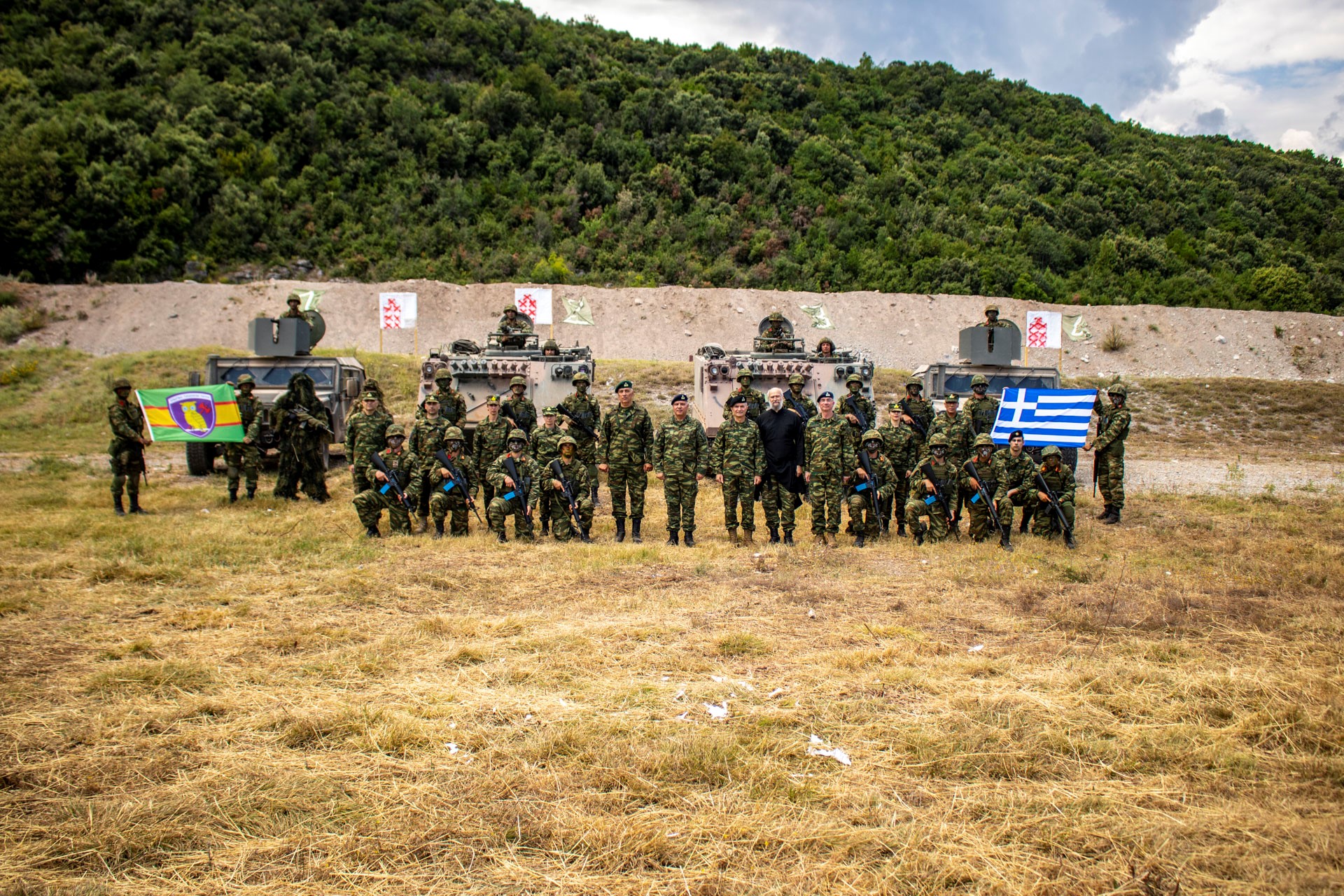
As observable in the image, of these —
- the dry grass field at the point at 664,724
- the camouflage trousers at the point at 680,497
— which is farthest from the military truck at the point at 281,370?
the camouflage trousers at the point at 680,497

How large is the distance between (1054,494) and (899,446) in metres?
1.69

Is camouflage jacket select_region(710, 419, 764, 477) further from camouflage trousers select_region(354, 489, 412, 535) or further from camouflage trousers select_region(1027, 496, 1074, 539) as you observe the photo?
camouflage trousers select_region(354, 489, 412, 535)

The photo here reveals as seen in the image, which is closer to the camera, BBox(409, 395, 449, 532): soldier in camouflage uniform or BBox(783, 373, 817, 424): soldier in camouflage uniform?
BBox(409, 395, 449, 532): soldier in camouflage uniform

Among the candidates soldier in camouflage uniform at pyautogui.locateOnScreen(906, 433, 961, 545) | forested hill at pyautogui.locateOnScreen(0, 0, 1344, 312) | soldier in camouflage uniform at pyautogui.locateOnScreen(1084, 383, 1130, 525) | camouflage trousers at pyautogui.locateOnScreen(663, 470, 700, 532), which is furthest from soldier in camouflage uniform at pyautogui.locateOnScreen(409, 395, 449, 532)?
forested hill at pyautogui.locateOnScreen(0, 0, 1344, 312)

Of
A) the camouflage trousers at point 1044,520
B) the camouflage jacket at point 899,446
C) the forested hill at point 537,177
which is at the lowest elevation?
the camouflage trousers at point 1044,520

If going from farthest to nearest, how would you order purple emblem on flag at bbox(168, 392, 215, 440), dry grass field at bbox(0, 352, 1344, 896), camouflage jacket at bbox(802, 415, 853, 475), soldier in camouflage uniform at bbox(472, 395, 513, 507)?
purple emblem on flag at bbox(168, 392, 215, 440) → soldier in camouflage uniform at bbox(472, 395, 513, 507) → camouflage jacket at bbox(802, 415, 853, 475) → dry grass field at bbox(0, 352, 1344, 896)

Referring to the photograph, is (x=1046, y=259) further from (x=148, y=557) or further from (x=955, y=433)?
(x=148, y=557)

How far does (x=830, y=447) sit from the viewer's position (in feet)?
30.6

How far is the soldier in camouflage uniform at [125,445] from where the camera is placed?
10453 mm

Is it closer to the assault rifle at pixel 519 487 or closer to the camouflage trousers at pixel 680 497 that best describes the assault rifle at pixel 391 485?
the assault rifle at pixel 519 487

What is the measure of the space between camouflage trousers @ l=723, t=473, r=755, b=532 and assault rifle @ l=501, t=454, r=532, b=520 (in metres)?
2.07

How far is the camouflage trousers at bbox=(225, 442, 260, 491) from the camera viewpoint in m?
11.6

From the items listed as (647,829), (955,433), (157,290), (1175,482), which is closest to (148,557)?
(647,829)

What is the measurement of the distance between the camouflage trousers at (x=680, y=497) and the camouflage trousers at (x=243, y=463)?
5.60 m
